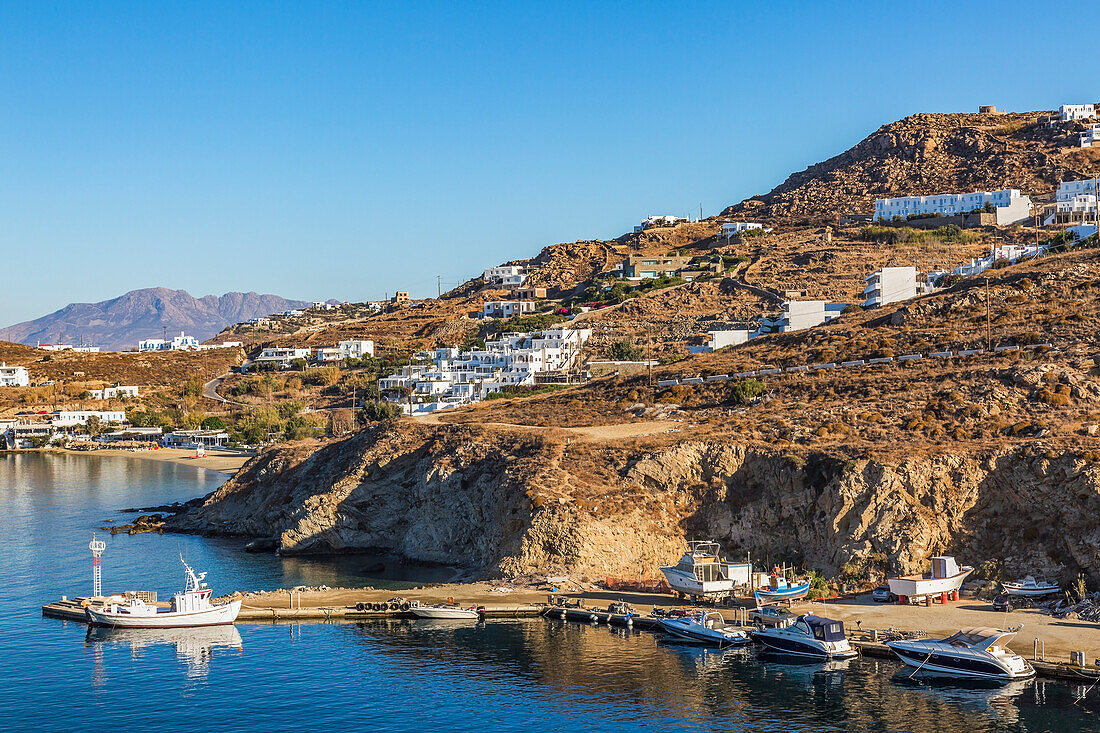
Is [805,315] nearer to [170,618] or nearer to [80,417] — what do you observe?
[170,618]

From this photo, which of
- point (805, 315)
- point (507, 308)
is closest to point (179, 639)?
point (805, 315)

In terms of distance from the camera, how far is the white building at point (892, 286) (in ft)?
326

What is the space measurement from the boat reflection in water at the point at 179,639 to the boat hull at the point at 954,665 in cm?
2341

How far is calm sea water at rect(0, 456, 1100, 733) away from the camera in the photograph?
32.0 meters

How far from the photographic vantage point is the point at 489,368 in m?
115

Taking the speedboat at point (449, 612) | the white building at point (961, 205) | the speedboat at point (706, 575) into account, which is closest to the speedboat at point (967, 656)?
the speedboat at point (706, 575)

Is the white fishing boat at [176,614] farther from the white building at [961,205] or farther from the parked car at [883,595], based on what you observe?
the white building at [961,205]

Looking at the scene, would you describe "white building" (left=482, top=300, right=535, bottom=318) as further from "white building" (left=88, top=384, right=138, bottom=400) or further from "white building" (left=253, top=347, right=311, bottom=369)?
"white building" (left=88, top=384, right=138, bottom=400)

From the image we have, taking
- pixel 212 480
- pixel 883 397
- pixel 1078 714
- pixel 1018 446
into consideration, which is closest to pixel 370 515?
pixel 883 397

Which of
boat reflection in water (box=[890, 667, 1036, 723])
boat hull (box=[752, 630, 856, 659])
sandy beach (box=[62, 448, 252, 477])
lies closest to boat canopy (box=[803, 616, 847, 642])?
boat hull (box=[752, 630, 856, 659])

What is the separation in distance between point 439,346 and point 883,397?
313 ft

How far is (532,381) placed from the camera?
10512 cm

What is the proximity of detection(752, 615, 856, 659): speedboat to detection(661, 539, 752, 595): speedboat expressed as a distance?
5201 millimetres

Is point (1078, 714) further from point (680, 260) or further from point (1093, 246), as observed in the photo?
point (680, 260)
